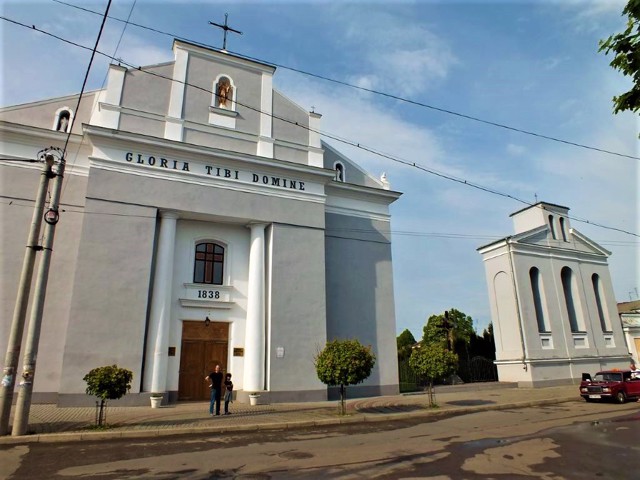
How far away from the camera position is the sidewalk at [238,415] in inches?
426

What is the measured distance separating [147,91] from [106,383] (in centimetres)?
1255

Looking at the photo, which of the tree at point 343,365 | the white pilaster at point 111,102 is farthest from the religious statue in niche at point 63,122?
the tree at point 343,365

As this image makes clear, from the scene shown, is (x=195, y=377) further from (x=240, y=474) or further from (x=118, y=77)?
(x=118, y=77)

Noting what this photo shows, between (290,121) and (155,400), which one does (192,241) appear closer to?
(155,400)

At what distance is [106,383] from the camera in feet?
37.9

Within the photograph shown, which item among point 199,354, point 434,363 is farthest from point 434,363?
point 199,354

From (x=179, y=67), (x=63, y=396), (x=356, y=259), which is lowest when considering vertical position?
(x=63, y=396)

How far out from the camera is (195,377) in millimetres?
17547

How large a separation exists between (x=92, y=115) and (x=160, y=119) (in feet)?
9.71

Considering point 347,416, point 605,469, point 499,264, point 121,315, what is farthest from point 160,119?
point 499,264

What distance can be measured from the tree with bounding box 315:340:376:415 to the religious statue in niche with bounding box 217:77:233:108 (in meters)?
12.4

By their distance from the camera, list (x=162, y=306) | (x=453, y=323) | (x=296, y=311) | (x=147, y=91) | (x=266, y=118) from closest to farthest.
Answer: (x=162, y=306), (x=147, y=91), (x=296, y=311), (x=266, y=118), (x=453, y=323)

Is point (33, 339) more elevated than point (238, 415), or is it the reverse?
point (33, 339)

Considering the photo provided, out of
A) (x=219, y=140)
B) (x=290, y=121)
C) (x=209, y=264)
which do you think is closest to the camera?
(x=209, y=264)
